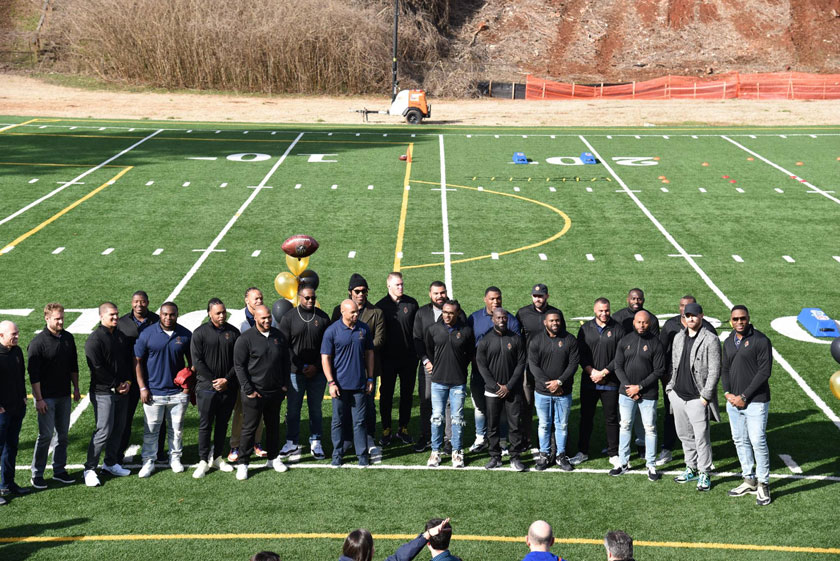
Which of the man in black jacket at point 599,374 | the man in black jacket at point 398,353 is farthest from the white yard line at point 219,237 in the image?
the man in black jacket at point 599,374

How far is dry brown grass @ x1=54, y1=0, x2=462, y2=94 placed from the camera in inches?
2072

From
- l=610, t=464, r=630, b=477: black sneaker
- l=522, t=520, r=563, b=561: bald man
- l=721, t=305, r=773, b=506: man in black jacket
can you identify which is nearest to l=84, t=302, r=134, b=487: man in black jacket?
l=610, t=464, r=630, b=477: black sneaker

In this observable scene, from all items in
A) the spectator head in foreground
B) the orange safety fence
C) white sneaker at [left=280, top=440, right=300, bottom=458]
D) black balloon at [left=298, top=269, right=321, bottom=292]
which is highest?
the orange safety fence

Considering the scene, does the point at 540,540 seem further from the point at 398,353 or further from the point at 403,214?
the point at 403,214

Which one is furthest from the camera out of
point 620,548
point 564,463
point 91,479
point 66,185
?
point 66,185

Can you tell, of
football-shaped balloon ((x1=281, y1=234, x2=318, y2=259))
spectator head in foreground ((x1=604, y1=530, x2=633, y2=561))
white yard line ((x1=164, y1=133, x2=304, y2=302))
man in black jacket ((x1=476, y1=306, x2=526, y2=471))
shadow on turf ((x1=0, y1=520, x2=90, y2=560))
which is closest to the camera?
spectator head in foreground ((x1=604, y1=530, x2=633, y2=561))

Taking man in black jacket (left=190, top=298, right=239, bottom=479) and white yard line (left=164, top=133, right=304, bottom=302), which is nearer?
man in black jacket (left=190, top=298, right=239, bottom=479)

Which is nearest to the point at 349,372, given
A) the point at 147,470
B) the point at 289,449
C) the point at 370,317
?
the point at 370,317

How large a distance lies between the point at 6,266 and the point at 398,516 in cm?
1374

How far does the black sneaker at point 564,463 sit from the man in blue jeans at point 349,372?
85.9 inches

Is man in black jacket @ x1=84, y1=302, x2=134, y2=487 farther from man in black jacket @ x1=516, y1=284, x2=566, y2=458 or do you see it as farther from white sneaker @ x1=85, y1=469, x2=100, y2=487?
man in black jacket @ x1=516, y1=284, x2=566, y2=458

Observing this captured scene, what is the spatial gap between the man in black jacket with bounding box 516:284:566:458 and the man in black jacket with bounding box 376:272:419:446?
53.4 inches

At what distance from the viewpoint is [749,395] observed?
1041 cm

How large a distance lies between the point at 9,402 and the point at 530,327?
5839 mm
